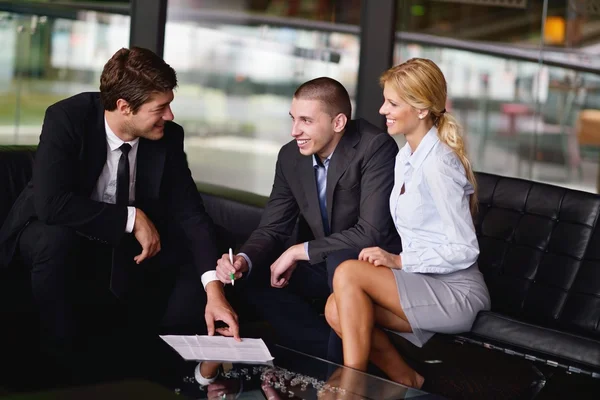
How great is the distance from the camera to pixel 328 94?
333 centimetres

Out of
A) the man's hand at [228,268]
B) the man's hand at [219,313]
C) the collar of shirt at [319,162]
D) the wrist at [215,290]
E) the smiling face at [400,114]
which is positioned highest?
the smiling face at [400,114]

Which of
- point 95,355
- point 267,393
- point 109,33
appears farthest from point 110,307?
point 109,33

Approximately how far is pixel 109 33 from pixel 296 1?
3.78 feet

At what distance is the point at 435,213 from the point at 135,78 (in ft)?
3.78

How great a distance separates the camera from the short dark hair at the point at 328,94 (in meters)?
3.33

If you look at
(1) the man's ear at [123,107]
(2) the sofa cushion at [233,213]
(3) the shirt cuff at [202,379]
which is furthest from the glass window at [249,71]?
(3) the shirt cuff at [202,379]

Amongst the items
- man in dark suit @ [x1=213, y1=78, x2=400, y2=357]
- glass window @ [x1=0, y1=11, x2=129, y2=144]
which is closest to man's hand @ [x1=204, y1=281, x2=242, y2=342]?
man in dark suit @ [x1=213, y1=78, x2=400, y2=357]

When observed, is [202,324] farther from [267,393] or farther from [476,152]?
[476,152]

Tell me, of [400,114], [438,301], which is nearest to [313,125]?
[400,114]

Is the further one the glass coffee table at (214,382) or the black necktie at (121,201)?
the black necktie at (121,201)

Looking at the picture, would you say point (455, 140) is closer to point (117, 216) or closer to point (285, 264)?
point (285, 264)

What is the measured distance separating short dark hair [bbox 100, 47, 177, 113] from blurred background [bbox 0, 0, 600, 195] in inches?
78.9

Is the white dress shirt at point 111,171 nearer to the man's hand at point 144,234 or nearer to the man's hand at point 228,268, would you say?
the man's hand at point 144,234

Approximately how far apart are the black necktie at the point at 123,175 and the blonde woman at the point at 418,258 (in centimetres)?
92
